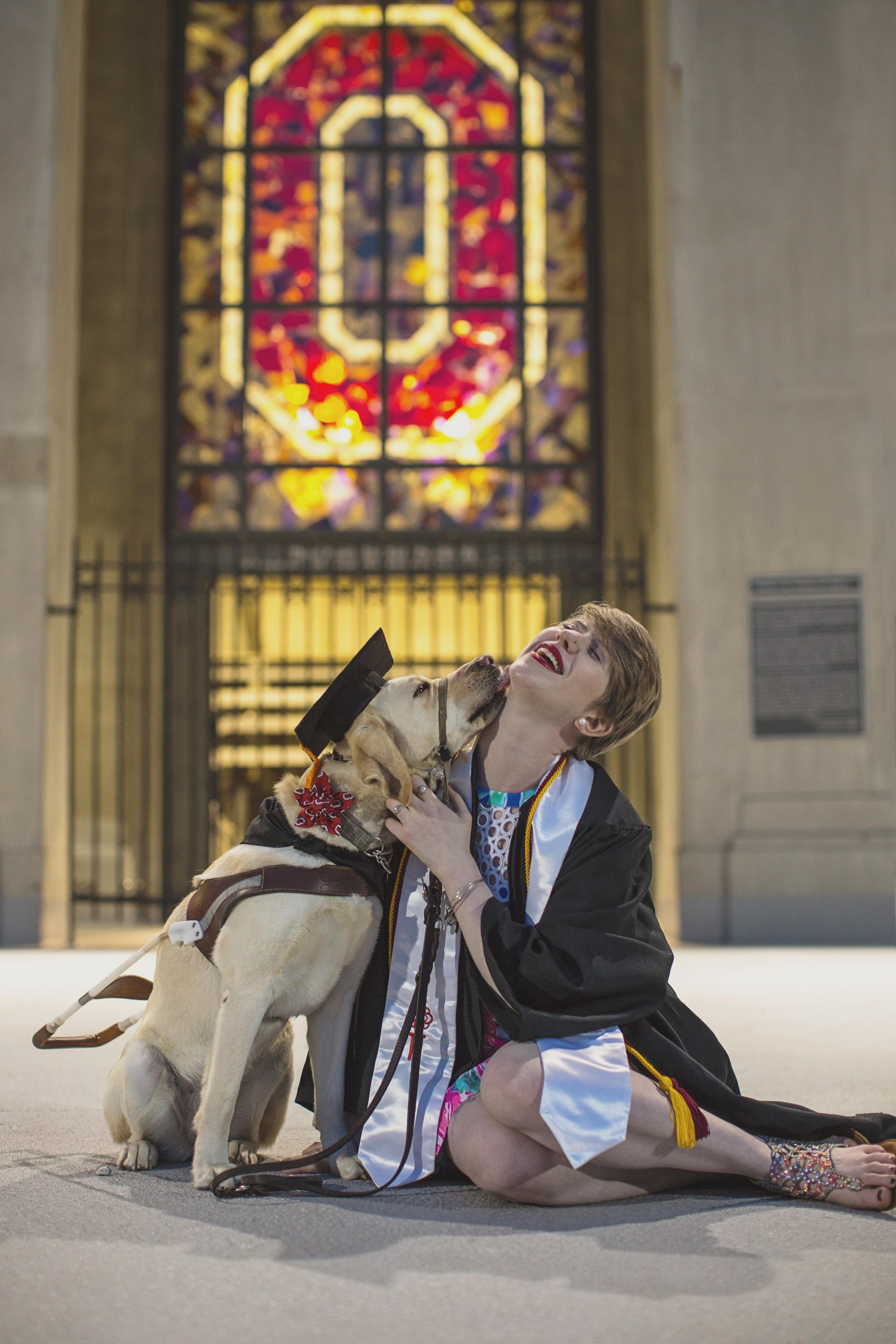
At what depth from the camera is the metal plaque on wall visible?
362 inches

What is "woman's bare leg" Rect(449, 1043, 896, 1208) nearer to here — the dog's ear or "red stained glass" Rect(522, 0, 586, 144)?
the dog's ear

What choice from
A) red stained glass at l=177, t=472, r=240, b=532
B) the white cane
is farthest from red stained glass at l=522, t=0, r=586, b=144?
the white cane

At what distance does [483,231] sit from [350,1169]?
37.0 feet

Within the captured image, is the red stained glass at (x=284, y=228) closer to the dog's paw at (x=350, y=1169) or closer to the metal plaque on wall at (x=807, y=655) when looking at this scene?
the metal plaque on wall at (x=807, y=655)

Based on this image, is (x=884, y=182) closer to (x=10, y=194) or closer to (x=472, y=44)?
(x=472, y=44)

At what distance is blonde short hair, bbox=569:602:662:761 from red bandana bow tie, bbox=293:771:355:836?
0.59m

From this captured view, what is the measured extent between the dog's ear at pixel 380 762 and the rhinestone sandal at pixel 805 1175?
114 centimetres

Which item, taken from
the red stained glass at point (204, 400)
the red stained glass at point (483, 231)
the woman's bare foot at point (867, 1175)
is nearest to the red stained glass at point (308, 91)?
the red stained glass at point (483, 231)

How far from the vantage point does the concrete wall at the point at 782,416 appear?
29.8ft

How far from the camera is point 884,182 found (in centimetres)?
971

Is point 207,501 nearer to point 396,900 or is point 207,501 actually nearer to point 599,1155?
point 396,900

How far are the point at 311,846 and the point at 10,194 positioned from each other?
8.47 meters

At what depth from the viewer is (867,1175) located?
8.97ft

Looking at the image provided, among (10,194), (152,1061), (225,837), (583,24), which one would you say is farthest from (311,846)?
(583,24)
